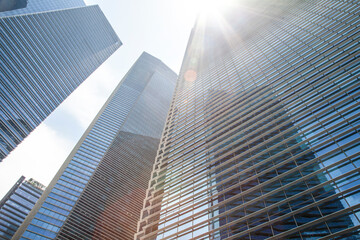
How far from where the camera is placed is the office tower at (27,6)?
8193 centimetres

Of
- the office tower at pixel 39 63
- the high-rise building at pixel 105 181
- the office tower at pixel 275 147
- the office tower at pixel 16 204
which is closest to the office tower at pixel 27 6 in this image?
the office tower at pixel 39 63

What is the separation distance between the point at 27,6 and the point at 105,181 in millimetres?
73236

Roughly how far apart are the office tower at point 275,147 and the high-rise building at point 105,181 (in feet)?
174

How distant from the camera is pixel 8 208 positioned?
134 m

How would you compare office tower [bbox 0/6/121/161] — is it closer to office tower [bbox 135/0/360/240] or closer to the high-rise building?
the high-rise building

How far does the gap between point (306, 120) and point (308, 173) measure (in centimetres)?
717

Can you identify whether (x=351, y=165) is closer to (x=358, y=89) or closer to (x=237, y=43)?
(x=358, y=89)

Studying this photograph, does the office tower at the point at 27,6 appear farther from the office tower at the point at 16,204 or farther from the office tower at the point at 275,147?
the office tower at the point at 16,204

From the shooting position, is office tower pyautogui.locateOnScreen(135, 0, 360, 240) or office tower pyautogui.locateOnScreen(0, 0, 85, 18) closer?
office tower pyautogui.locateOnScreen(135, 0, 360, 240)

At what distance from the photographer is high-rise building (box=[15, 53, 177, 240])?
7769cm

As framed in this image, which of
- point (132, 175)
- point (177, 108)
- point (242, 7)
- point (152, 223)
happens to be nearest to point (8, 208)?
point (132, 175)

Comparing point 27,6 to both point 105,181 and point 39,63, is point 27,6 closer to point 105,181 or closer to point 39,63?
point 39,63

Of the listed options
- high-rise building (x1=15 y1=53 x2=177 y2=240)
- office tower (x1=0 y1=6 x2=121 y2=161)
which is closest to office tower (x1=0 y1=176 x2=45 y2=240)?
high-rise building (x1=15 y1=53 x2=177 y2=240)

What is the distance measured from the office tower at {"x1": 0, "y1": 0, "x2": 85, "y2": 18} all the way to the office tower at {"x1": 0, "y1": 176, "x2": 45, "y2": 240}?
104651 millimetres
